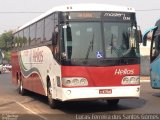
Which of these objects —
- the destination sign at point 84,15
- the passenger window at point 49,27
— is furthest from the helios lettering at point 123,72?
the passenger window at point 49,27

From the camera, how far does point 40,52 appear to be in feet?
58.6

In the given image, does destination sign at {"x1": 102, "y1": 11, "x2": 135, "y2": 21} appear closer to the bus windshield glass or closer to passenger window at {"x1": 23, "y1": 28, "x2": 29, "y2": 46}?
the bus windshield glass

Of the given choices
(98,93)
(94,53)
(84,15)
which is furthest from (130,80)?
(84,15)

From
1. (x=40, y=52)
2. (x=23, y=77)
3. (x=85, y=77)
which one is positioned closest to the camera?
(x=85, y=77)

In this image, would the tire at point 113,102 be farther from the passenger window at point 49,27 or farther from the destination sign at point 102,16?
the destination sign at point 102,16

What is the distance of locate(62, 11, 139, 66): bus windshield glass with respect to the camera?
14.3 m

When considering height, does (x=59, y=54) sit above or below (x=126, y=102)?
above

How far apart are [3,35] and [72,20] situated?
95.9 m

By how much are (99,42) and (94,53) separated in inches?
15.0

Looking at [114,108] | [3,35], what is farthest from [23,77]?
[3,35]

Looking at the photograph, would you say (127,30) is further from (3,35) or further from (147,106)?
(3,35)

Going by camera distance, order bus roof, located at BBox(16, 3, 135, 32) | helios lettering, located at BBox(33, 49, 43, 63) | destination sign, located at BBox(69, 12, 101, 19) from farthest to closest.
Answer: helios lettering, located at BBox(33, 49, 43, 63), bus roof, located at BBox(16, 3, 135, 32), destination sign, located at BBox(69, 12, 101, 19)

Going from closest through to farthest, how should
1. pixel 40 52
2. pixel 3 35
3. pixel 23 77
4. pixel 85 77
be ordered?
1. pixel 85 77
2. pixel 40 52
3. pixel 23 77
4. pixel 3 35

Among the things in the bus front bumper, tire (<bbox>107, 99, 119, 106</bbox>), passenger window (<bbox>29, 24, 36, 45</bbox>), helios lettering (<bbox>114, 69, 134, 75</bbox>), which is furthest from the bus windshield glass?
passenger window (<bbox>29, 24, 36, 45</bbox>)
